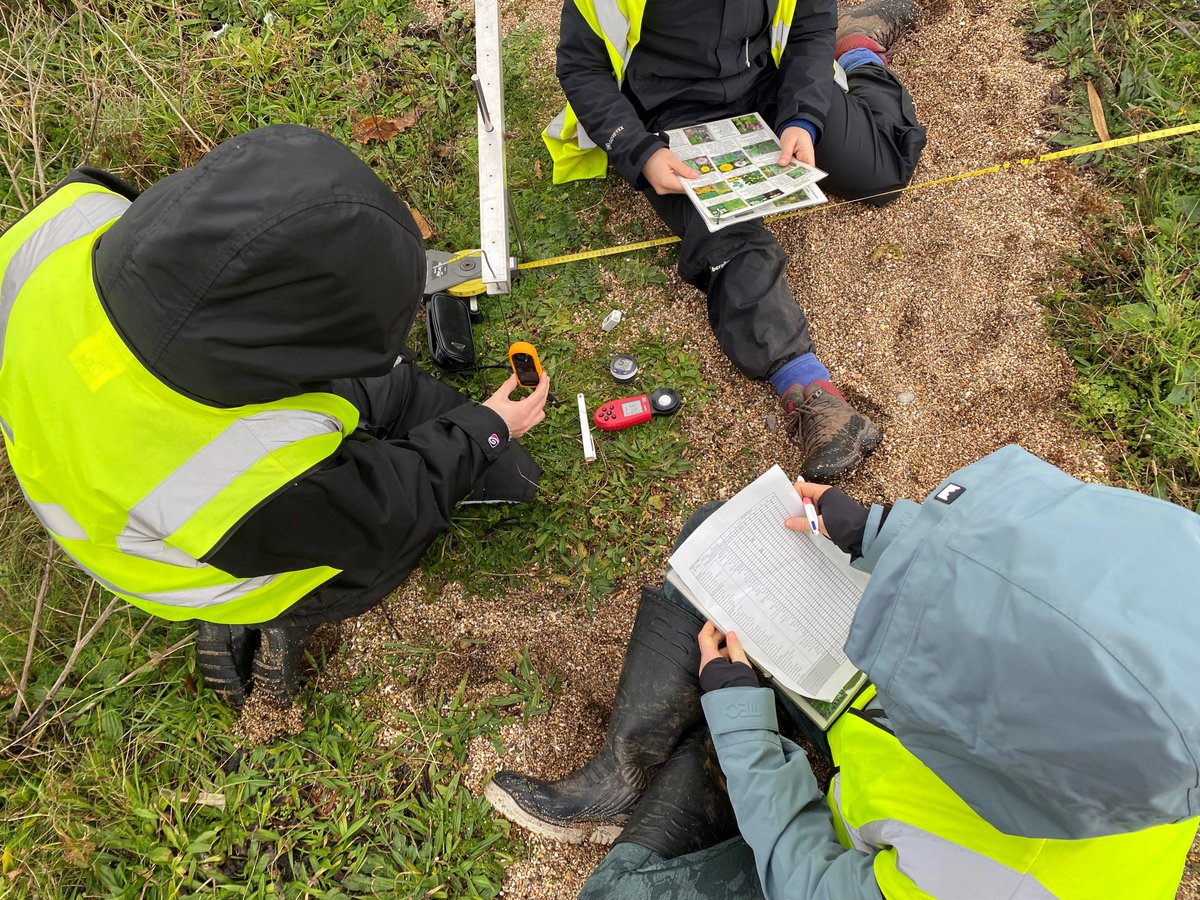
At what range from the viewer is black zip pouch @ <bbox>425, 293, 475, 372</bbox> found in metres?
2.67

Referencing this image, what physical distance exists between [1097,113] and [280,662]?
12.8 ft

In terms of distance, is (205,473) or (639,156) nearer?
(205,473)

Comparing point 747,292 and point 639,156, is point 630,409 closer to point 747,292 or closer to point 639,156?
point 747,292

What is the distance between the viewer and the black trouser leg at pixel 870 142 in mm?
2748

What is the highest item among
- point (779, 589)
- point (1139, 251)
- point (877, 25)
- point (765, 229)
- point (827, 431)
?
point (877, 25)

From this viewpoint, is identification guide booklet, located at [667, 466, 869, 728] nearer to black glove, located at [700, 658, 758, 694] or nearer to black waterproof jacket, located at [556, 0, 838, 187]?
black glove, located at [700, 658, 758, 694]

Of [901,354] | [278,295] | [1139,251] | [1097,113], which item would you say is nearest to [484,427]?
[278,295]

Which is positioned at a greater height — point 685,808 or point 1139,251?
point 1139,251

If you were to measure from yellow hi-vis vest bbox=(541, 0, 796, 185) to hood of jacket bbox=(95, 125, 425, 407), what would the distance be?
5.26 ft

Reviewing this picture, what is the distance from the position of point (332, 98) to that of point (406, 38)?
505mm

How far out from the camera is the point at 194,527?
1.44 metres

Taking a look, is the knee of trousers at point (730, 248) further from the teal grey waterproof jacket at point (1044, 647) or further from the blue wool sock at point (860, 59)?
the teal grey waterproof jacket at point (1044, 647)

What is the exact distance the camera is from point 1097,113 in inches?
114

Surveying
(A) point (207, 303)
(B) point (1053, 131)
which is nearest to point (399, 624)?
(A) point (207, 303)
